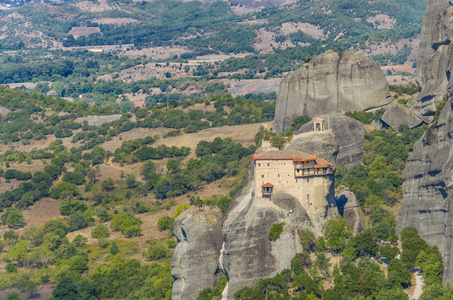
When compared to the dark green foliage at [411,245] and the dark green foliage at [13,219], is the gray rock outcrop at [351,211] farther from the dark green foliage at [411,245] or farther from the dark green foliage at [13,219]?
the dark green foliage at [13,219]

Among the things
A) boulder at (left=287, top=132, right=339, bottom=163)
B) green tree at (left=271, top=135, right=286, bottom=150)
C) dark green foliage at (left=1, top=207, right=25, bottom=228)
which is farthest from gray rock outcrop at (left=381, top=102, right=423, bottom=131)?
dark green foliage at (left=1, top=207, right=25, bottom=228)

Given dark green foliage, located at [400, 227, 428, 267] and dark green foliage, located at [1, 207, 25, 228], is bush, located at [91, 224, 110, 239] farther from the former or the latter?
dark green foliage, located at [400, 227, 428, 267]

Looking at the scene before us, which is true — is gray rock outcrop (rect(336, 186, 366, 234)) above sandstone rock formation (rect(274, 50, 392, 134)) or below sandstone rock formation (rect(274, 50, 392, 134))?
below

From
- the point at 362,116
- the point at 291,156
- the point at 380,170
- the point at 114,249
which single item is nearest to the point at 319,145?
the point at 380,170

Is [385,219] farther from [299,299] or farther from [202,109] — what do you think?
[202,109]

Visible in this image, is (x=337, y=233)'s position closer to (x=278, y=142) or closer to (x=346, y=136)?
(x=278, y=142)

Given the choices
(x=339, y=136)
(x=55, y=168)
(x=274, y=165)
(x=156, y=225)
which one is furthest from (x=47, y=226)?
(x=274, y=165)

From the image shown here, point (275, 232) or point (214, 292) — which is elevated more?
point (275, 232)
